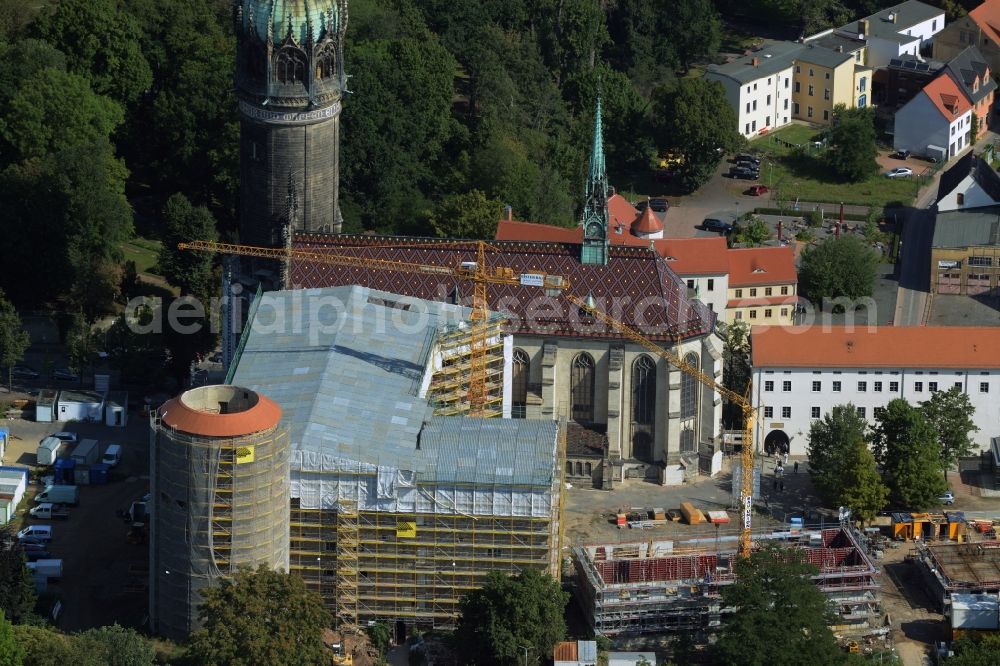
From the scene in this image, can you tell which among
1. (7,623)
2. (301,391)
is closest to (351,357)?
(301,391)

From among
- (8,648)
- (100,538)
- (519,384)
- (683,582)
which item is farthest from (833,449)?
(8,648)

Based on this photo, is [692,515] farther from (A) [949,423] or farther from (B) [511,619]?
(B) [511,619]

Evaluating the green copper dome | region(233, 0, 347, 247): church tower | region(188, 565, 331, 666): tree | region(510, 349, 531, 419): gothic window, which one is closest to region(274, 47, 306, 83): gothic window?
region(233, 0, 347, 247): church tower

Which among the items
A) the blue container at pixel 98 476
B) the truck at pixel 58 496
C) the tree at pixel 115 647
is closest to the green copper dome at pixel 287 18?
the blue container at pixel 98 476

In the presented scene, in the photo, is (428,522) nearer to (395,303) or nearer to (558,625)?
(558,625)

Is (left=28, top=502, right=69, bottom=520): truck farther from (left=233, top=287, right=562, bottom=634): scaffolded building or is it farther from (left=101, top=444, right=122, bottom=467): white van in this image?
A: (left=233, top=287, right=562, bottom=634): scaffolded building

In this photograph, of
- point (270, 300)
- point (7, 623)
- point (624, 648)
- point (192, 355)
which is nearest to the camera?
point (7, 623)
